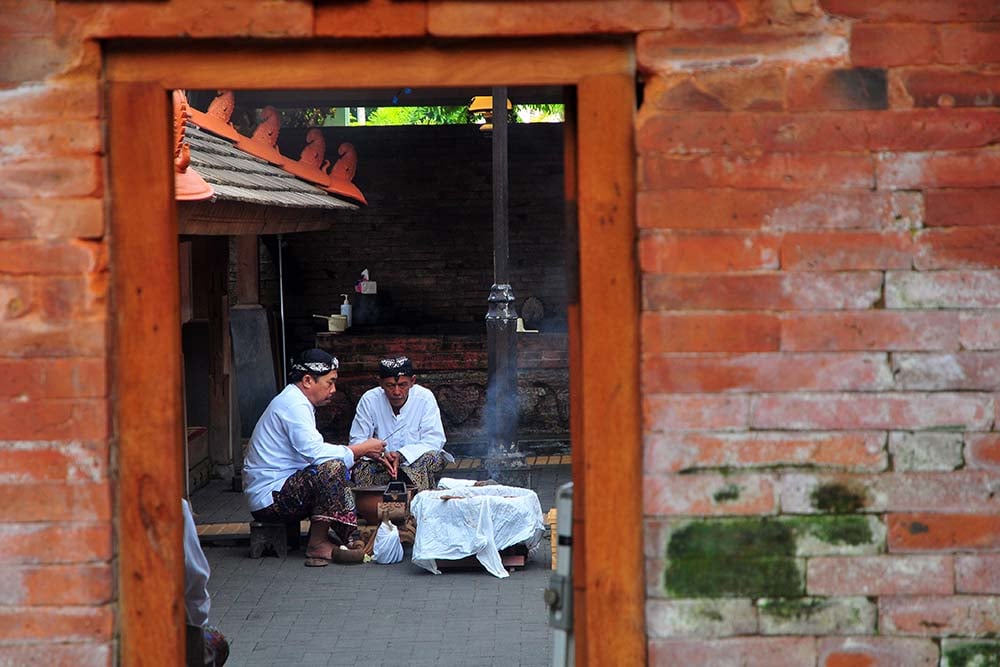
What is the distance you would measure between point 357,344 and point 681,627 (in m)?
10.4

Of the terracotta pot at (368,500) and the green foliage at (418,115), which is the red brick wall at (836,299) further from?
the green foliage at (418,115)

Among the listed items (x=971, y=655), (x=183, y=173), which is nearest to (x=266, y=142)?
(x=183, y=173)

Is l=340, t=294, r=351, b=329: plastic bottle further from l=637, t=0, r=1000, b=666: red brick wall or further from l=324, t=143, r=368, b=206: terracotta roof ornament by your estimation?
l=637, t=0, r=1000, b=666: red brick wall

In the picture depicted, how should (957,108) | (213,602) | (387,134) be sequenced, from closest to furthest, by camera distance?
1. (957,108)
2. (213,602)
3. (387,134)

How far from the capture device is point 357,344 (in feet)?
45.9

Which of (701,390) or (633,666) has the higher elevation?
(701,390)

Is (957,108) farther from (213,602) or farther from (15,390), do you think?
(213,602)

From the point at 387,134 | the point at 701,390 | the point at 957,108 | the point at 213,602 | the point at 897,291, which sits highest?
the point at 387,134

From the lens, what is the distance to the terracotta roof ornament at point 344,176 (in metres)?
13.1

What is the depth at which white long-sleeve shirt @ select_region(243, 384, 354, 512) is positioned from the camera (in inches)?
352

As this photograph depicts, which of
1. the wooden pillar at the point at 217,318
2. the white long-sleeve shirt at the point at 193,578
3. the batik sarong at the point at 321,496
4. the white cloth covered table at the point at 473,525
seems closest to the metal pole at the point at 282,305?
the wooden pillar at the point at 217,318

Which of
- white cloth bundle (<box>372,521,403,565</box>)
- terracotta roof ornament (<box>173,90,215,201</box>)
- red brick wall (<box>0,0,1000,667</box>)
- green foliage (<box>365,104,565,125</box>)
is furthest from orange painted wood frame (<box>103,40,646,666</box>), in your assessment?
green foliage (<box>365,104,565,125</box>)

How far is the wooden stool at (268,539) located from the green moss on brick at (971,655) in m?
6.12

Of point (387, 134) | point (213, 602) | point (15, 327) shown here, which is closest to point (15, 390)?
point (15, 327)
